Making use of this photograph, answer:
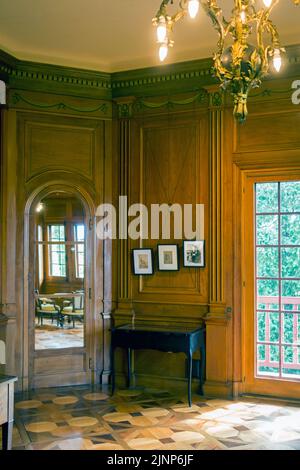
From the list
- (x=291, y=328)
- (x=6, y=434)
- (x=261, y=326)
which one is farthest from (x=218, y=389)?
(x=6, y=434)

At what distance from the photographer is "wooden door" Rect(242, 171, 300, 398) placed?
17.7ft

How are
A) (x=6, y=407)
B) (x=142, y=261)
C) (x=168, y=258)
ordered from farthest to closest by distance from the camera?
(x=142, y=261)
(x=168, y=258)
(x=6, y=407)

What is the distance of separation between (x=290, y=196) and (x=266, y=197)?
0.25 m

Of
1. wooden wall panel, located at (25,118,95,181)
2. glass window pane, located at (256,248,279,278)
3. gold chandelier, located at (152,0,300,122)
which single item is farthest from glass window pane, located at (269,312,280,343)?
gold chandelier, located at (152,0,300,122)

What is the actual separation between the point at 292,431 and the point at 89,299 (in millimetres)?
2625

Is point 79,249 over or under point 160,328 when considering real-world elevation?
over

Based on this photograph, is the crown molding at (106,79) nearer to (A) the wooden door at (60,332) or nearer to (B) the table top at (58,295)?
(A) the wooden door at (60,332)

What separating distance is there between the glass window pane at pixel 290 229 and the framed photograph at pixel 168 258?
116 cm

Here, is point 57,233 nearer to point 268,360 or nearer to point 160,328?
point 160,328

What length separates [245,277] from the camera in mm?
5578

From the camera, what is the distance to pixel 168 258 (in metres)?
5.83

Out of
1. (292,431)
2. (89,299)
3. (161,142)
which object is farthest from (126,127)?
(292,431)

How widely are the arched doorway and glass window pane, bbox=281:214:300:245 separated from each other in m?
2.12
